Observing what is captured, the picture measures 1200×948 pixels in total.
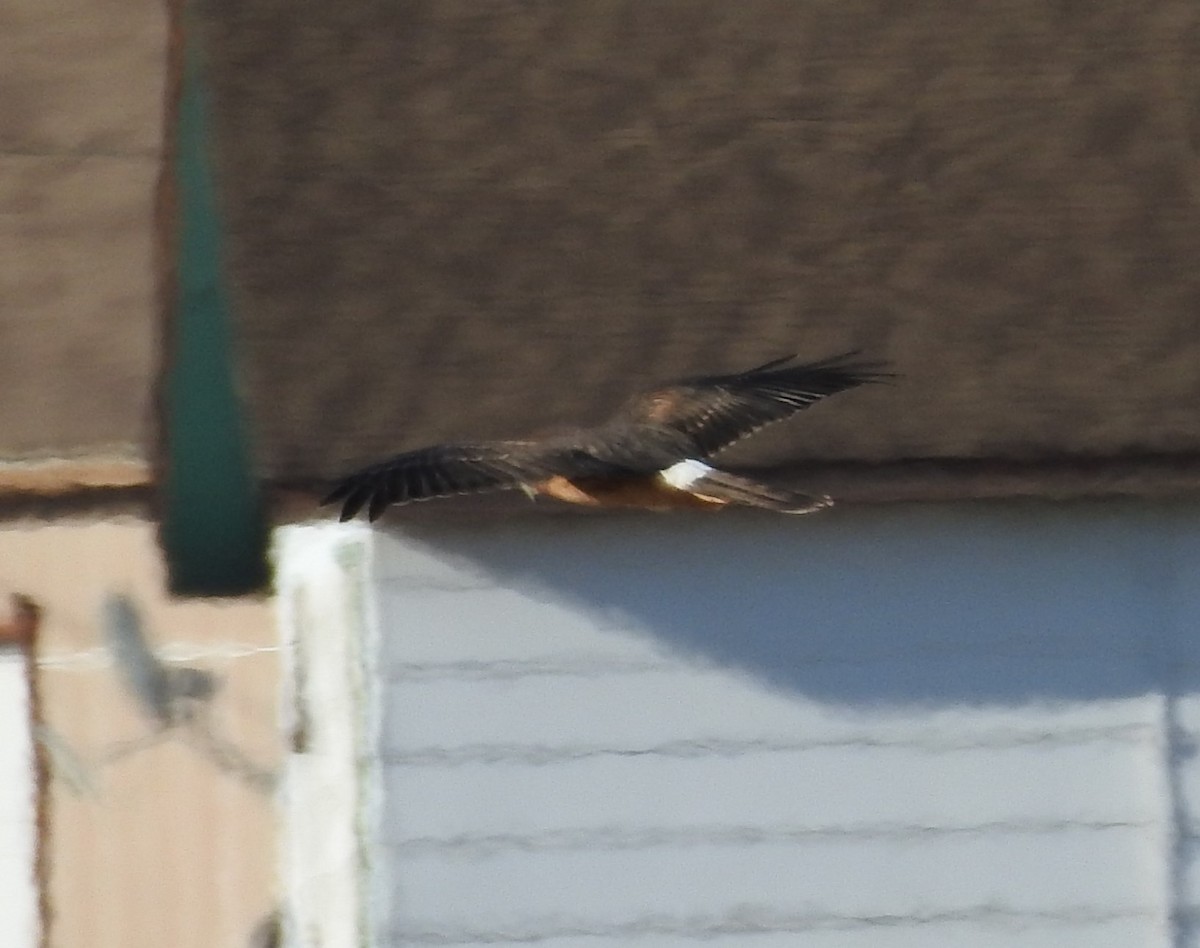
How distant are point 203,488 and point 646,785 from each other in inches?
117

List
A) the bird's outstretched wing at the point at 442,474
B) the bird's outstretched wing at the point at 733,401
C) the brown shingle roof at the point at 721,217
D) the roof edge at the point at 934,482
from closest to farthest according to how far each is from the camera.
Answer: the bird's outstretched wing at the point at 442,474, the bird's outstretched wing at the point at 733,401, the roof edge at the point at 934,482, the brown shingle roof at the point at 721,217

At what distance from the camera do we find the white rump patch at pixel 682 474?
6422 mm

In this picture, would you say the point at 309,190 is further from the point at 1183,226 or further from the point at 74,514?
the point at 1183,226

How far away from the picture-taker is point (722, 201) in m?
7.68

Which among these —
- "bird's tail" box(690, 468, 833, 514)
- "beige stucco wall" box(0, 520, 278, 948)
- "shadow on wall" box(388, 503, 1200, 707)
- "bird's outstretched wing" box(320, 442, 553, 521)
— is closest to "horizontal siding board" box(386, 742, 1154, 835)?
"shadow on wall" box(388, 503, 1200, 707)

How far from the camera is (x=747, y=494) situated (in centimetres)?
635

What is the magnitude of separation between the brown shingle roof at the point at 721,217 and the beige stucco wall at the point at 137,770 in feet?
6.57

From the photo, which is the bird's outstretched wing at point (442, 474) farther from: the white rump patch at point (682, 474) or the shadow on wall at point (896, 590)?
the shadow on wall at point (896, 590)

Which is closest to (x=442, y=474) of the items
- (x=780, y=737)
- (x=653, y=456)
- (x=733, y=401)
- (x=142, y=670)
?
(x=653, y=456)

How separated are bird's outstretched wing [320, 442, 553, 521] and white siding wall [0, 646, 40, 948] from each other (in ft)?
11.3

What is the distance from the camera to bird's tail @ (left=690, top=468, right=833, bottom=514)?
6324 millimetres

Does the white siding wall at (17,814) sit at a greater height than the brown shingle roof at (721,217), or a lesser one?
lesser

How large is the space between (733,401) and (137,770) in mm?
3385

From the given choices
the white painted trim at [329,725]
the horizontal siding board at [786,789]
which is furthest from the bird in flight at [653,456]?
the horizontal siding board at [786,789]
